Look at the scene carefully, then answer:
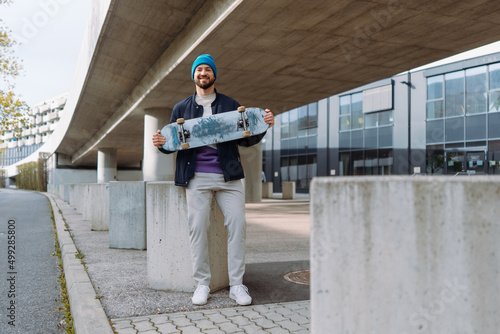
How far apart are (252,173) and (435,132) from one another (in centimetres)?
1101

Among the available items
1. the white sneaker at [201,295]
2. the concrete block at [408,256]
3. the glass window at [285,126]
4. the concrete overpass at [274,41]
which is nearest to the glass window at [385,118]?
the glass window at [285,126]

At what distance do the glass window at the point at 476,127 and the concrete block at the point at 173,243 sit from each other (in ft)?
72.4

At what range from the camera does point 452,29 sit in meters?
9.59

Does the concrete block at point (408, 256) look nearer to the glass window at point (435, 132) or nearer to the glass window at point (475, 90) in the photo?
the glass window at point (475, 90)

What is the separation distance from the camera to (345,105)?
98.7ft

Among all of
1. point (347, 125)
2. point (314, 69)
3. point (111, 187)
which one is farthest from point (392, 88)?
point (111, 187)

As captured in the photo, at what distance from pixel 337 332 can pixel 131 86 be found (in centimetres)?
1693

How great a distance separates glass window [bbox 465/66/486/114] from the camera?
71.9 ft

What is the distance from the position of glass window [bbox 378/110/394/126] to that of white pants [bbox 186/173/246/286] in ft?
82.2

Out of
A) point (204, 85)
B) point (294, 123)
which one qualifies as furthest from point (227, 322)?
point (294, 123)

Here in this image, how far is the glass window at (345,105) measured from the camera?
97.7ft

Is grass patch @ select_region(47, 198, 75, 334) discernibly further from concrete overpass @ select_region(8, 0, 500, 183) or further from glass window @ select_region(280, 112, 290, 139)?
glass window @ select_region(280, 112, 290, 139)

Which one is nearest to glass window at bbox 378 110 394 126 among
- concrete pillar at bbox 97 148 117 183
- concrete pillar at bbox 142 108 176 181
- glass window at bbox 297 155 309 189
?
glass window at bbox 297 155 309 189

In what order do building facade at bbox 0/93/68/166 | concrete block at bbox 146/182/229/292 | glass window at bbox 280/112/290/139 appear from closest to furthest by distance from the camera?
1. concrete block at bbox 146/182/229/292
2. glass window at bbox 280/112/290/139
3. building facade at bbox 0/93/68/166
